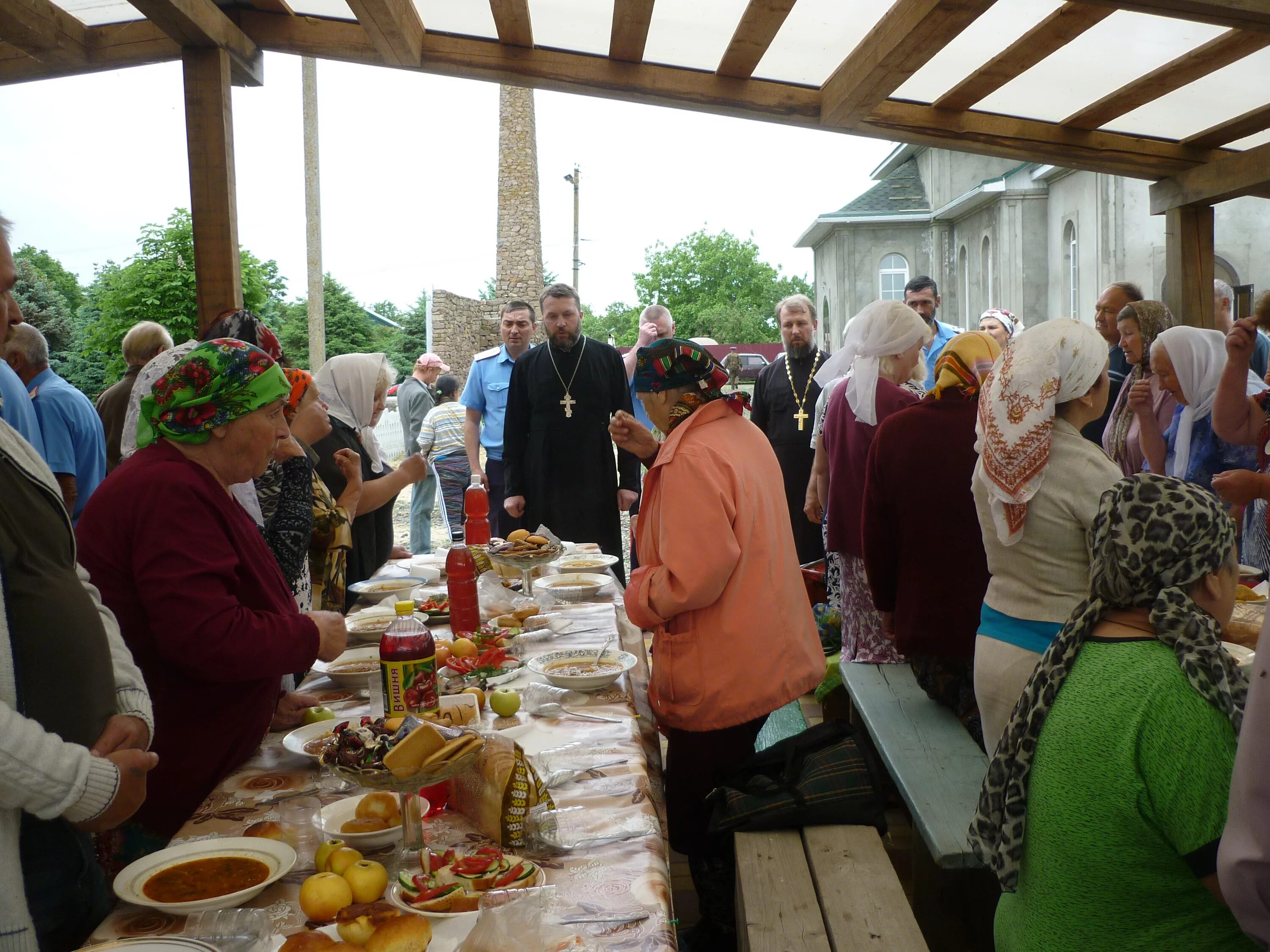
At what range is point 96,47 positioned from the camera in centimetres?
476

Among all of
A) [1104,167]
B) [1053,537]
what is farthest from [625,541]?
[1053,537]

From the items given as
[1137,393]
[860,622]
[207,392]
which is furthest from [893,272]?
[207,392]

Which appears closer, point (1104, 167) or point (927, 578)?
point (927, 578)

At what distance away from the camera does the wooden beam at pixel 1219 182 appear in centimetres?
488

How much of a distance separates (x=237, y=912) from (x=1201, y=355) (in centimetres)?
477

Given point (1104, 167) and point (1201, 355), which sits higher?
point (1104, 167)

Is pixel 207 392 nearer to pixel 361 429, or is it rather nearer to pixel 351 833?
Answer: pixel 351 833

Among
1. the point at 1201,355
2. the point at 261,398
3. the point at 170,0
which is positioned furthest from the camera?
the point at 1201,355

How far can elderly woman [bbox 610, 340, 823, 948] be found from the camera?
110 inches

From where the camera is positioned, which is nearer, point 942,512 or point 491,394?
point 942,512

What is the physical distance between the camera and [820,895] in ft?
7.98

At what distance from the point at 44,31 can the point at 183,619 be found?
362 centimetres

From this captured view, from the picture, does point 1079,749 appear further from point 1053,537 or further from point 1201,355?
point 1201,355

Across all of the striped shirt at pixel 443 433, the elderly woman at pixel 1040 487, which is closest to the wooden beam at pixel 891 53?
the elderly woman at pixel 1040 487
